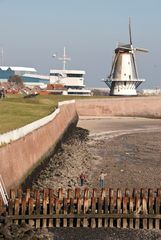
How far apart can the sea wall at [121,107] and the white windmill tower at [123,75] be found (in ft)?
28.3

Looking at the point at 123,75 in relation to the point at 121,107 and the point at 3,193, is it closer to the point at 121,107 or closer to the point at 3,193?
the point at 121,107

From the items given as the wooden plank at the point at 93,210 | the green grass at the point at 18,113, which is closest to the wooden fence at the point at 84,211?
the wooden plank at the point at 93,210

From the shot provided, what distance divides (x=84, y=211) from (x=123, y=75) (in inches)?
4018

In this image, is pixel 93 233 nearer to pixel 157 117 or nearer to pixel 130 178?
pixel 130 178

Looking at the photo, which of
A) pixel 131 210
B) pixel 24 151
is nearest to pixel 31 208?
pixel 131 210

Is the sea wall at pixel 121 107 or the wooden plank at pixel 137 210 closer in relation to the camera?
the wooden plank at pixel 137 210

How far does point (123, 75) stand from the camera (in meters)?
125

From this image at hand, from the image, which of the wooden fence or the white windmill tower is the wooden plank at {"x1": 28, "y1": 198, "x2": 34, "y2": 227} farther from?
the white windmill tower

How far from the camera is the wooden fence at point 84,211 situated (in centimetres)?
2475

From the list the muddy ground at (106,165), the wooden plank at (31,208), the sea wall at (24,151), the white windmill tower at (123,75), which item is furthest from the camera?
the white windmill tower at (123,75)

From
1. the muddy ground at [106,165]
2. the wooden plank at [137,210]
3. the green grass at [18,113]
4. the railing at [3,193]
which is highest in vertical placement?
the green grass at [18,113]

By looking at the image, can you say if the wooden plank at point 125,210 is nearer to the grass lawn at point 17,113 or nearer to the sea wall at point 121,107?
the grass lawn at point 17,113

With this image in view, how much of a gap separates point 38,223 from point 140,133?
57.0 m

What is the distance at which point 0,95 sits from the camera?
106 meters
